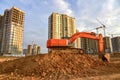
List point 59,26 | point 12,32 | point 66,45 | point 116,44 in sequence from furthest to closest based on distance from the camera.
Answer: point 116,44 → point 12,32 → point 59,26 → point 66,45

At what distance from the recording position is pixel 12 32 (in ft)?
Answer: 257

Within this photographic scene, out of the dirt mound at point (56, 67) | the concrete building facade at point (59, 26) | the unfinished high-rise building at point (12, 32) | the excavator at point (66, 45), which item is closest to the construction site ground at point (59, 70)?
the dirt mound at point (56, 67)

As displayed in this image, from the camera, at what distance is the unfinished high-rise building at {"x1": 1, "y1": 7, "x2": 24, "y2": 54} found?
250ft

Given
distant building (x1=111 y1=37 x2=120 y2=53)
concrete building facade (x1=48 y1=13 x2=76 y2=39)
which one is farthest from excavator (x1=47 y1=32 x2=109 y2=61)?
distant building (x1=111 y1=37 x2=120 y2=53)

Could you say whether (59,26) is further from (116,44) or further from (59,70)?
(59,70)

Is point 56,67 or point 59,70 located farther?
point 56,67

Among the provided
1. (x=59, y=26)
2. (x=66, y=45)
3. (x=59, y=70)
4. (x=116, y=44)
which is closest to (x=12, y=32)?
(x=59, y=26)

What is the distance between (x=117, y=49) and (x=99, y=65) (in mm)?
93996

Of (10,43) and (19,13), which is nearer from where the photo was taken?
(10,43)

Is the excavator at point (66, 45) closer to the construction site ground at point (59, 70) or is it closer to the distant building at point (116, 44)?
the construction site ground at point (59, 70)

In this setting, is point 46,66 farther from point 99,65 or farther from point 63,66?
point 99,65

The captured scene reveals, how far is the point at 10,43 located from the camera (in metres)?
75.8

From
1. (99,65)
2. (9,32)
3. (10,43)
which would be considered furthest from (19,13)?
(99,65)

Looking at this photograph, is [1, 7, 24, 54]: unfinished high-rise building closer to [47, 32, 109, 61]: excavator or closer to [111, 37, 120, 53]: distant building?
[47, 32, 109, 61]: excavator
